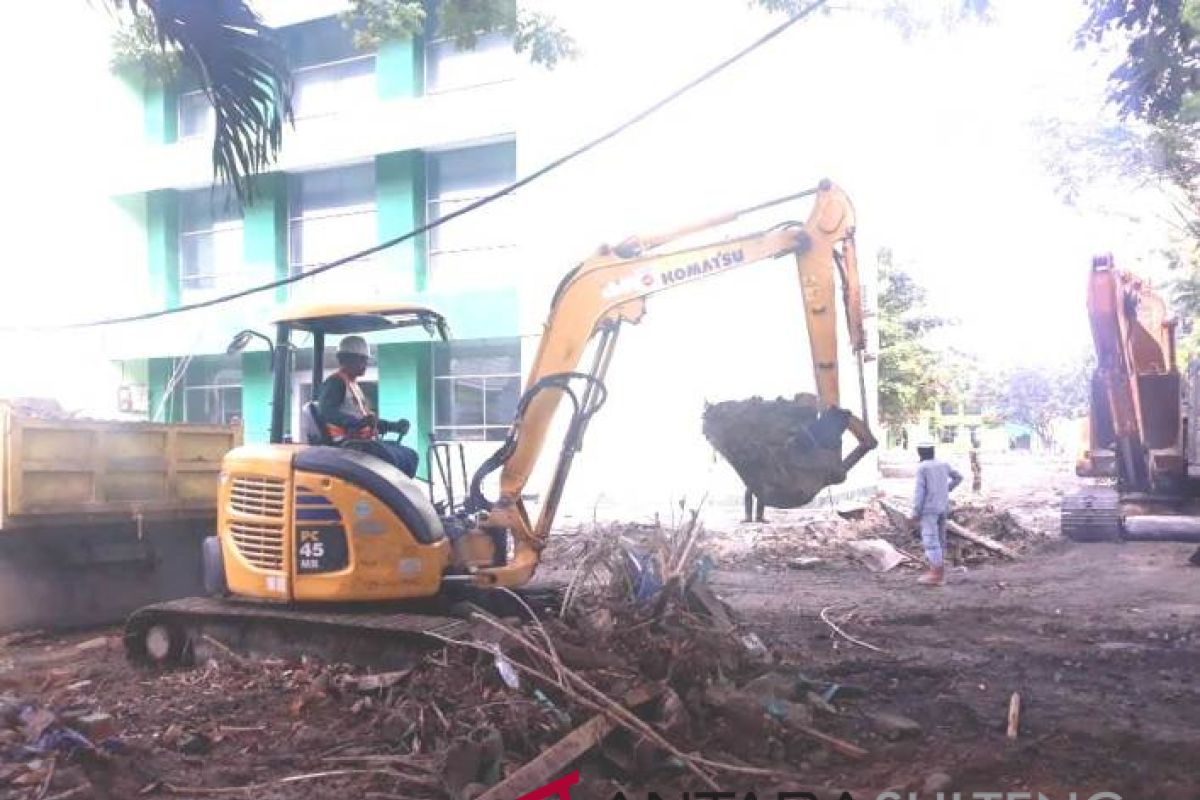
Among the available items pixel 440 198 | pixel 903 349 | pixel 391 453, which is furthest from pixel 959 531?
pixel 903 349

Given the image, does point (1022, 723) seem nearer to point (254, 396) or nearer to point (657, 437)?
point (657, 437)

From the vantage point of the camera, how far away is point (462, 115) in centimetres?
1959

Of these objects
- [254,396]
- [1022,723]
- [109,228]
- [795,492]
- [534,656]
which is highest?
[109,228]

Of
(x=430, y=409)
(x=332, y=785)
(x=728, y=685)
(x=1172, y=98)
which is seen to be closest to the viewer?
(x=332, y=785)

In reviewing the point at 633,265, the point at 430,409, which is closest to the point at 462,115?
the point at 430,409

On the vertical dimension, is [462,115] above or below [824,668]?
above

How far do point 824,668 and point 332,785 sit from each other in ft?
11.1

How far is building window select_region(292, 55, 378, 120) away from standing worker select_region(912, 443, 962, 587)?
14197 millimetres

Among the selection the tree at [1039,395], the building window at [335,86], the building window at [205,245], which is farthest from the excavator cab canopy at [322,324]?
the tree at [1039,395]

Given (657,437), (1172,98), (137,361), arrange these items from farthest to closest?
(137,361) → (657,437) → (1172,98)

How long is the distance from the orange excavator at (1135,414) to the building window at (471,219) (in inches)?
408

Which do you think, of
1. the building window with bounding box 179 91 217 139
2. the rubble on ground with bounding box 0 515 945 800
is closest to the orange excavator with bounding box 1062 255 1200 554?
the rubble on ground with bounding box 0 515 945 800

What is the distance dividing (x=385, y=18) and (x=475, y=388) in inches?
511

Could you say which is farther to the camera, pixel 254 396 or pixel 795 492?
pixel 254 396
